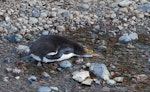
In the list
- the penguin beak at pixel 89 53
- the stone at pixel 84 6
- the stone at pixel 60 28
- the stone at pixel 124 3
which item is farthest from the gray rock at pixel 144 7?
the penguin beak at pixel 89 53

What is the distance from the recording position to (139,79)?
20.4 feet

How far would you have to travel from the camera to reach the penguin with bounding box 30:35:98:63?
6.31 meters

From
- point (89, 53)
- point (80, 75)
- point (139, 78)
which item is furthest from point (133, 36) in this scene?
point (80, 75)

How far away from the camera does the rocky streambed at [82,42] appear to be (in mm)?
6016

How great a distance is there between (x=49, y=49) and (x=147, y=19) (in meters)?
2.50

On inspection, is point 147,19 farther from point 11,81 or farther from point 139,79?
point 11,81

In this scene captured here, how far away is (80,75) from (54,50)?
0.52 metres

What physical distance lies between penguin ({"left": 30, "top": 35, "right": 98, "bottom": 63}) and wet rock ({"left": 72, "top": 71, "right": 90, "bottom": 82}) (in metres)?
0.37

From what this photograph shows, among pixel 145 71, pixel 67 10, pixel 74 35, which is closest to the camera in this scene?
pixel 145 71

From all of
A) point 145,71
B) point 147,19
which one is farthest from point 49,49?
point 147,19

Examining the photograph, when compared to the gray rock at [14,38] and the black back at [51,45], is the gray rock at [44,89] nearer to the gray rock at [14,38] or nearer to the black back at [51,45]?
the black back at [51,45]

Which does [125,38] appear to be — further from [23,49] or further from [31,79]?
[31,79]

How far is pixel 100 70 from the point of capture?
625 cm

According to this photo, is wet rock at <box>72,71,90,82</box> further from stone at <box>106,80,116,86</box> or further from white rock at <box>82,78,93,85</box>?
stone at <box>106,80,116,86</box>
